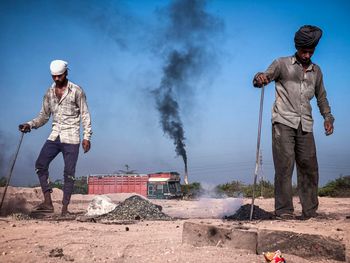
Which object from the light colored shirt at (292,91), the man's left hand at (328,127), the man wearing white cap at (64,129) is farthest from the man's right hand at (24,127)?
the man's left hand at (328,127)

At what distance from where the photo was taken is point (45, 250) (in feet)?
11.7

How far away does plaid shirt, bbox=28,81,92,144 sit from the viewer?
22.3 feet

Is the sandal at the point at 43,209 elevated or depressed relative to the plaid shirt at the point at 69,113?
depressed

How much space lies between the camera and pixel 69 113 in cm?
683

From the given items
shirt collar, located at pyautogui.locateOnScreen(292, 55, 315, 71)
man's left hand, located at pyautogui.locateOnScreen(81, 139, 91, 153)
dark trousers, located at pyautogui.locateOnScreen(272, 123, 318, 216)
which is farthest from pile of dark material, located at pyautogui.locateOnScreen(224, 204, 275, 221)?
man's left hand, located at pyautogui.locateOnScreen(81, 139, 91, 153)

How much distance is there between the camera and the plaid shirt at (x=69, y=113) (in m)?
6.79

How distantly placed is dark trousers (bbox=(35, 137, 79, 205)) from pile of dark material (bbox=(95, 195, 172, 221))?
2.51ft

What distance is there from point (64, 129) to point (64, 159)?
507 millimetres

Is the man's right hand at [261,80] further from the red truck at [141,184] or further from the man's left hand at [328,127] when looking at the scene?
the red truck at [141,184]

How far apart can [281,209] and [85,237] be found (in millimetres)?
2596

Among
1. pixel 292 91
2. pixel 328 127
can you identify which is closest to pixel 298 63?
pixel 292 91

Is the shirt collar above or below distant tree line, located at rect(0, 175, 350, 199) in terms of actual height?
above

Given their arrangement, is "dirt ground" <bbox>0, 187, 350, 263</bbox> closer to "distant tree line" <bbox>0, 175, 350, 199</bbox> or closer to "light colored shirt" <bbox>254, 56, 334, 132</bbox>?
"light colored shirt" <bbox>254, 56, 334, 132</bbox>

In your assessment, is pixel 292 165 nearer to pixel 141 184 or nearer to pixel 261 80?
pixel 261 80
